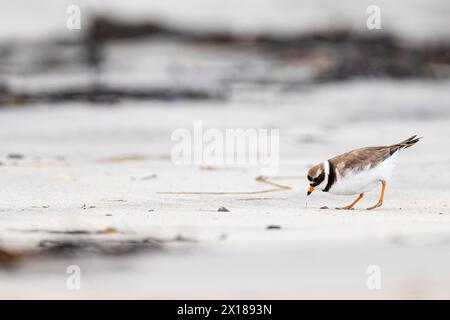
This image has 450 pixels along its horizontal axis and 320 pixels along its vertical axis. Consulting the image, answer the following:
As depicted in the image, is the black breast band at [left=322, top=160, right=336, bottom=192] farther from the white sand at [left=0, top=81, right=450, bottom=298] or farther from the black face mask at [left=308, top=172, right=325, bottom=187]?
the white sand at [left=0, top=81, right=450, bottom=298]

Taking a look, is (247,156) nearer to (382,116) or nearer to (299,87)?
(382,116)

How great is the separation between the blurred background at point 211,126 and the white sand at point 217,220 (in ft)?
0.04

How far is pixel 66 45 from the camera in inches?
553

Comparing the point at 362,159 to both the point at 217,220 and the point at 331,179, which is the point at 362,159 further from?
the point at 217,220

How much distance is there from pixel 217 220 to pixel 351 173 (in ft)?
3.63

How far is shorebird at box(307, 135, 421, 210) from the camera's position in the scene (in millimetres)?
4762

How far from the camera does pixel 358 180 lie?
480 cm

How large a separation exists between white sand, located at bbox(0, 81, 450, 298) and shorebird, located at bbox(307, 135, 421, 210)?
0.17 meters

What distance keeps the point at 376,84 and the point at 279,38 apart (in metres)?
3.74

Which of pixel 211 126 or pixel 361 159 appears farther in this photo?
→ pixel 211 126

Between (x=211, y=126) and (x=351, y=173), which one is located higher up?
(x=211, y=126)

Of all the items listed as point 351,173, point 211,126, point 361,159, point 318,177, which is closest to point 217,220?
point 318,177

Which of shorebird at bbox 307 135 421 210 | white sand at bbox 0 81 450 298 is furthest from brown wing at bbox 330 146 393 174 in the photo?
white sand at bbox 0 81 450 298

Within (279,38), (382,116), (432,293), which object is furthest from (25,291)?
(279,38)
